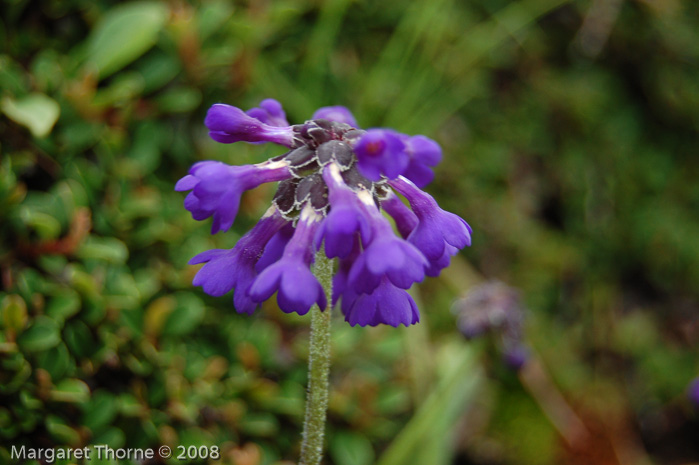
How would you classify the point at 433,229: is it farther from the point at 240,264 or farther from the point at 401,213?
the point at 240,264

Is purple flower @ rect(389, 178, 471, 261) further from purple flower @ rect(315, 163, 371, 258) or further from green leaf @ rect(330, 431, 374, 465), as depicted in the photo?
green leaf @ rect(330, 431, 374, 465)

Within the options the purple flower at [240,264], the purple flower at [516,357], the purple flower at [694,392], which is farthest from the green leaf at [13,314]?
the purple flower at [694,392]

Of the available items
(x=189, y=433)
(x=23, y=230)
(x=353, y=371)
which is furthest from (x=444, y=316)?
(x=23, y=230)

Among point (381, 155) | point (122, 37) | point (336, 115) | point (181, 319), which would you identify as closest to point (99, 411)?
point (181, 319)

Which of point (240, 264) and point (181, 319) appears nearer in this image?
point (240, 264)

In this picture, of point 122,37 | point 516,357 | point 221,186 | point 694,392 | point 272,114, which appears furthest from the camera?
point 694,392

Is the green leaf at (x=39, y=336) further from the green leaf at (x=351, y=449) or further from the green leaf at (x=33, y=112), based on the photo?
the green leaf at (x=351, y=449)
